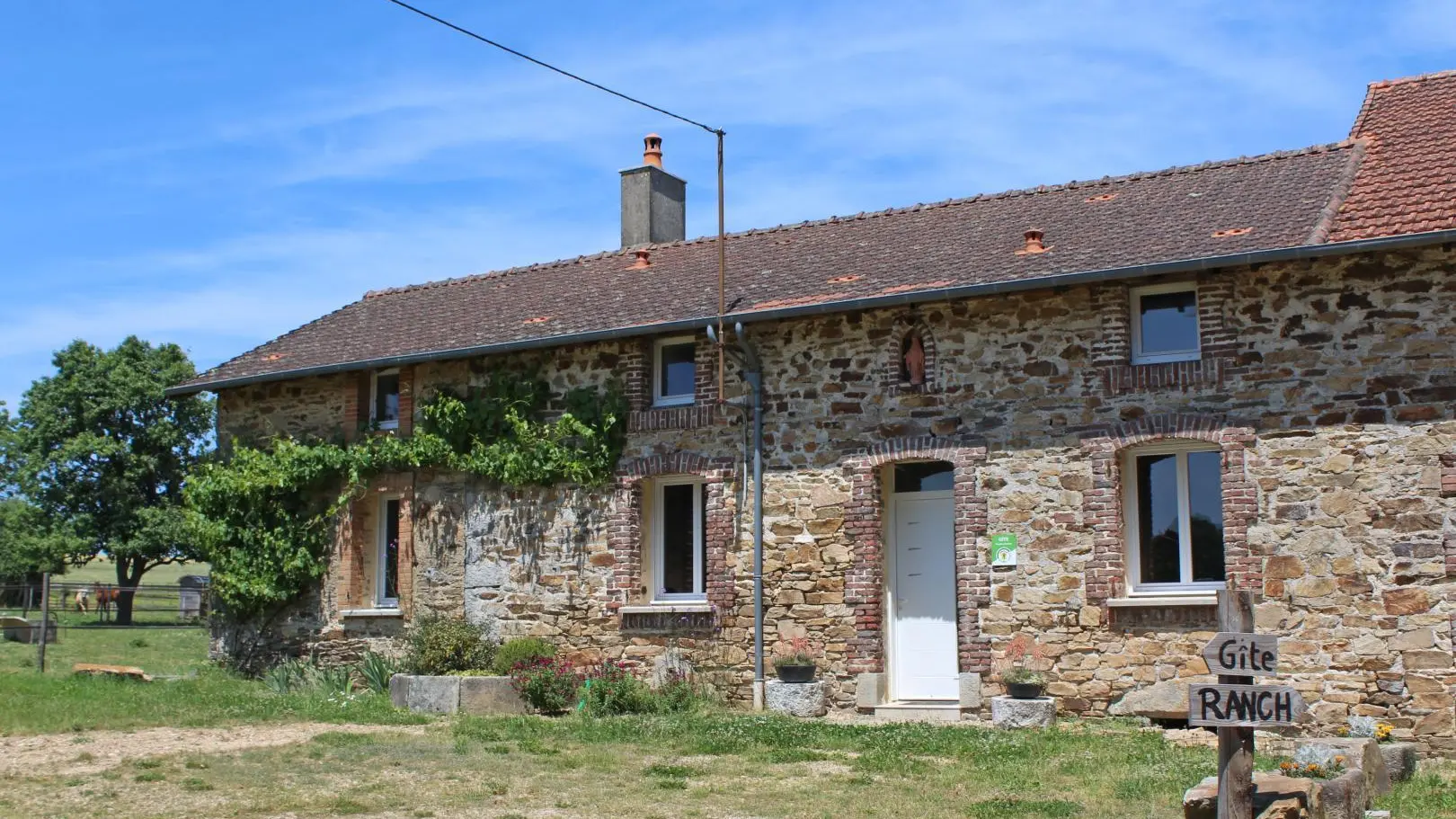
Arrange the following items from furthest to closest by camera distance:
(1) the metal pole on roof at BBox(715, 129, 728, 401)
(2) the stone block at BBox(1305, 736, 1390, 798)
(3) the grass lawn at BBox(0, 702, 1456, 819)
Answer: (1) the metal pole on roof at BBox(715, 129, 728, 401) → (2) the stone block at BBox(1305, 736, 1390, 798) → (3) the grass lawn at BBox(0, 702, 1456, 819)

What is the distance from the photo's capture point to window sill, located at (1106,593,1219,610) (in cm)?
1277

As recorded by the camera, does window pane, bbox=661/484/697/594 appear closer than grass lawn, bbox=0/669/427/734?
No

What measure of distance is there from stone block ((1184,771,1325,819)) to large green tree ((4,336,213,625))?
113ft

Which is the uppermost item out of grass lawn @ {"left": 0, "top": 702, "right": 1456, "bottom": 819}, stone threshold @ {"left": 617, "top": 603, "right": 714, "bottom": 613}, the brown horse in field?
stone threshold @ {"left": 617, "top": 603, "right": 714, "bottom": 613}

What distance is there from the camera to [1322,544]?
1232 cm

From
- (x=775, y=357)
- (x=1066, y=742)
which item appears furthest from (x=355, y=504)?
(x=1066, y=742)

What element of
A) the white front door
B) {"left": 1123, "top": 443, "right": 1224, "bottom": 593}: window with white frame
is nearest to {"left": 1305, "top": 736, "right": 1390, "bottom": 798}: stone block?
{"left": 1123, "top": 443, "right": 1224, "bottom": 593}: window with white frame

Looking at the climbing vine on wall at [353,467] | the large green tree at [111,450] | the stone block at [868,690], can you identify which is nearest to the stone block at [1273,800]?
the stone block at [868,690]

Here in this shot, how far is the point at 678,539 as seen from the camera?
52.4ft

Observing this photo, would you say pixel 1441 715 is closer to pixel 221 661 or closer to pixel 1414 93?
pixel 1414 93

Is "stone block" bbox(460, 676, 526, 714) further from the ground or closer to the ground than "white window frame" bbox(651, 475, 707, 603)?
closer to the ground

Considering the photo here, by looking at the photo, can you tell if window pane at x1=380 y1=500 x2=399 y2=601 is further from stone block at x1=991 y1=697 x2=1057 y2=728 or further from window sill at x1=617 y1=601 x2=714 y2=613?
stone block at x1=991 y1=697 x2=1057 y2=728

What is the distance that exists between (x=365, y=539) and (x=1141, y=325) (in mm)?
9821

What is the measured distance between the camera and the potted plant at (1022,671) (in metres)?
13.1
